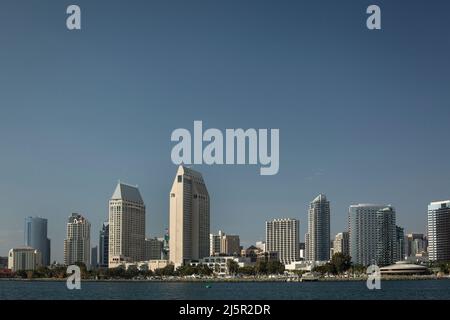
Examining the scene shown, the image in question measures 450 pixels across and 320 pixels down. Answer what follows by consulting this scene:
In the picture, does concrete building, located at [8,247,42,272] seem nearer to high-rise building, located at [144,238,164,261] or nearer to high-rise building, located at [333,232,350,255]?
high-rise building, located at [144,238,164,261]

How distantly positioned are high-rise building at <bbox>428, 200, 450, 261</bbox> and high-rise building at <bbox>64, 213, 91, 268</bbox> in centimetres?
5613

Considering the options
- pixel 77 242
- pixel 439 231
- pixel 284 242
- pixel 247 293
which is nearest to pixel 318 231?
pixel 284 242

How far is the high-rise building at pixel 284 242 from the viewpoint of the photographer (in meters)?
135

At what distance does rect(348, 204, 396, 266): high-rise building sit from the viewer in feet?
358

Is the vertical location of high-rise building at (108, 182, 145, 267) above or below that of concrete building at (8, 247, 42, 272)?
above

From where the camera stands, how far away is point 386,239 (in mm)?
114312

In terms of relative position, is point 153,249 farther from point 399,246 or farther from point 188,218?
point 399,246

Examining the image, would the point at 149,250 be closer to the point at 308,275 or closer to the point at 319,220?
the point at 319,220

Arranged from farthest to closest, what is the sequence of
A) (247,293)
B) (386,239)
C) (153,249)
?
(153,249)
(386,239)
(247,293)

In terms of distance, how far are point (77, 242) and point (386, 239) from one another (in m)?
52.4

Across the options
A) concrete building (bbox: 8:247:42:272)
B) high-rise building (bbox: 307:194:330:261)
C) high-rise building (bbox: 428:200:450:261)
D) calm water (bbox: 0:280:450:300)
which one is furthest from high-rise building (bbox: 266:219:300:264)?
calm water (bbox: 0:280:450:300)

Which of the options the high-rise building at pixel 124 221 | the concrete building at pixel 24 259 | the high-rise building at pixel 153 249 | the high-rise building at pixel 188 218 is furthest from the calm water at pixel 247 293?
the high-rise building at pixel 153 249
